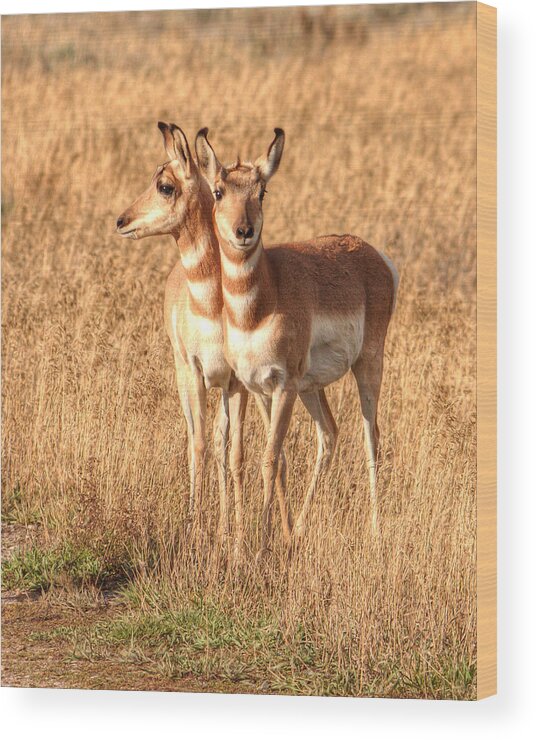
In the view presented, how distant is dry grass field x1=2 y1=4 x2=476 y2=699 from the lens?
831cm

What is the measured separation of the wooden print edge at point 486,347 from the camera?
807 cm

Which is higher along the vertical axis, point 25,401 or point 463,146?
point 463,146

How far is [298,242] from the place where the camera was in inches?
345

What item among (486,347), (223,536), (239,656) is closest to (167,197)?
(223,536)

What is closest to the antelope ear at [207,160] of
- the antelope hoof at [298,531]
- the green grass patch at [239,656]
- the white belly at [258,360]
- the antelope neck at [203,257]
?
the antelope neck at [203,257]

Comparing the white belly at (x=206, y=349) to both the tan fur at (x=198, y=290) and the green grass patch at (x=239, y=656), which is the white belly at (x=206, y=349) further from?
the green grass patch at (x=239, y=656)

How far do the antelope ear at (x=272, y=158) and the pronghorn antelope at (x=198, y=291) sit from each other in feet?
1.68

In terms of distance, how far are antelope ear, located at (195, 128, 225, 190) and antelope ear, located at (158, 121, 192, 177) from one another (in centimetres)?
21

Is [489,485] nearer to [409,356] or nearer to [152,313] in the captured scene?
[409,356]

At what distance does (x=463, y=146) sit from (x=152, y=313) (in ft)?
8.26

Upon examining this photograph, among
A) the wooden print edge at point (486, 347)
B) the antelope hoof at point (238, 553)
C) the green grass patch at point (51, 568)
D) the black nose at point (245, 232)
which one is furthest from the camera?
the green grass patch at point (51, 568)

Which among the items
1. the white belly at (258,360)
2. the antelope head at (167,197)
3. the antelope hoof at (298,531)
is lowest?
the antelope hoof at (298,531)

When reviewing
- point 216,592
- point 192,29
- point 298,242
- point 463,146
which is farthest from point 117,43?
point 216,592

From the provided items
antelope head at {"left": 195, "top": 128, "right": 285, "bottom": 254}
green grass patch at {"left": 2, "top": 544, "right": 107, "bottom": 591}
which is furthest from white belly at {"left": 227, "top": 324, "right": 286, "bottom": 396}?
green grass patch at {"left": 2, "top": 544, "right": 107, "bottom": 591}
